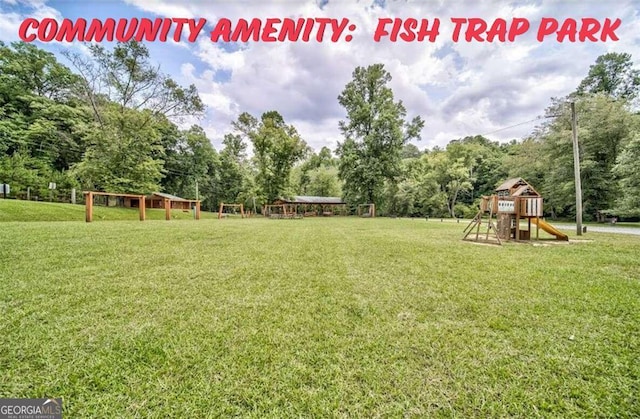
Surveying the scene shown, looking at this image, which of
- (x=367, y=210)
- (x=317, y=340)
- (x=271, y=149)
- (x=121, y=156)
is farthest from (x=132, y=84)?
(x=317, y=340)

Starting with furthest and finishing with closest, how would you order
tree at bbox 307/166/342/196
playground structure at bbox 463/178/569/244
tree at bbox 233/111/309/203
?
tree at bbox 307/166/342/196, tree at bbox 233/111/309/203, playground structure at bbox 463/178/569/244

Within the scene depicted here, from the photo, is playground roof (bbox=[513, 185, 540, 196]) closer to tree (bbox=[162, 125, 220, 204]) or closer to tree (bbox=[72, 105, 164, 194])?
tree (bbox=[72, 105, 164, 194])

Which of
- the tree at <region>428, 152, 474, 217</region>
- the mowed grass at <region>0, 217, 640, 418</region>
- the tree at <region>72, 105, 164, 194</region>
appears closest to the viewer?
the mowed grass at <region>0, 217, 640, 418</region>

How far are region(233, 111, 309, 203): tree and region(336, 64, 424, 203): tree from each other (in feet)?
18.2

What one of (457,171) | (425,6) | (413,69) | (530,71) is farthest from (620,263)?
(457,171)

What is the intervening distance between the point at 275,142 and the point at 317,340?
28137mm

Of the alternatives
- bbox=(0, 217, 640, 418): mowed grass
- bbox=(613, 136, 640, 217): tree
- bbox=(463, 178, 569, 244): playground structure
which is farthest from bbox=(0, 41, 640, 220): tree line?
bbox=(0, 217, 640, 418): mowed grass

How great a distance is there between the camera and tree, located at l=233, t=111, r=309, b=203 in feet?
93.1

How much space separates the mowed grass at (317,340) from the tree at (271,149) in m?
→ 25.4

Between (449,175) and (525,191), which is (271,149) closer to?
(449,175)

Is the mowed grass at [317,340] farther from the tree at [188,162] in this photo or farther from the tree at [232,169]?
the tree at [232,169]

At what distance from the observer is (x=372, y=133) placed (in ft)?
92.0

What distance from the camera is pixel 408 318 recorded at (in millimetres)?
2572
